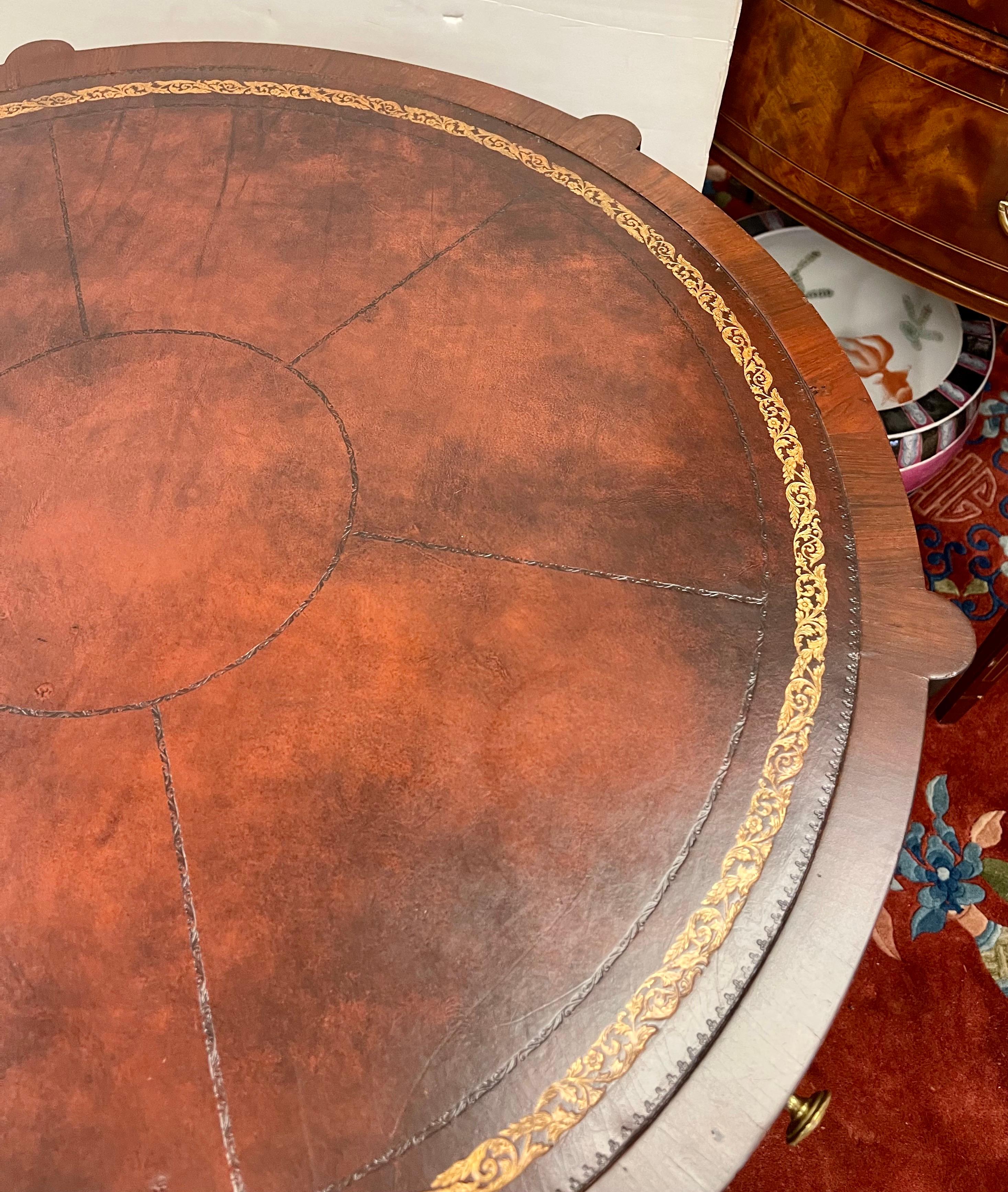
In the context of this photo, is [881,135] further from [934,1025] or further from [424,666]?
[934,1025]

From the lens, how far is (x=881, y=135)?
1.33 m

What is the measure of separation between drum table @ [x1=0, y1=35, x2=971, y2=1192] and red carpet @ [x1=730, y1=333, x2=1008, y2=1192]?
23.8 inches

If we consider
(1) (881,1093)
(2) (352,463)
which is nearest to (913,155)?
(2) (352,463)

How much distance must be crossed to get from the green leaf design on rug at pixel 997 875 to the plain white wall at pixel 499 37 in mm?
1273

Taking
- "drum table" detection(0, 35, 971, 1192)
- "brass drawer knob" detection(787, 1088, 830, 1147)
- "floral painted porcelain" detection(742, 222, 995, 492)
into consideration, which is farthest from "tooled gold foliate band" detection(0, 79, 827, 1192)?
"floral painted porcelain" detection(742, 222, 995, 492)

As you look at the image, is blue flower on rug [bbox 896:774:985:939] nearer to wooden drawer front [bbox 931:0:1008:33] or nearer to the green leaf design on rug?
the green leaf design on rug

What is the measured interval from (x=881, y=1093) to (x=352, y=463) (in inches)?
40.3

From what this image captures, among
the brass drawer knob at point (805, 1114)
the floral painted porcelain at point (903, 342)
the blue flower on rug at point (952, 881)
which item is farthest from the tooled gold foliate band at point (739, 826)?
the blue flower on rug at point (952, 881)

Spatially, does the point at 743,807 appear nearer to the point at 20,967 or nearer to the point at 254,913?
the point at 254,913

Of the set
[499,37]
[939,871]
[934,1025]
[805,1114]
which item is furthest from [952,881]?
[499,37]

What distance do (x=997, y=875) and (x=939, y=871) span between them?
0.26 feet

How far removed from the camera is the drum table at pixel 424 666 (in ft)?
1.98

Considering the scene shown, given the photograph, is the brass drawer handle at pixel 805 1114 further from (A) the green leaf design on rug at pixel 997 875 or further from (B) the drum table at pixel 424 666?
(A) the green leaf design on rug at pixel 997 875

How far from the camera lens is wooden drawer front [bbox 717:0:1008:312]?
1248 mm
